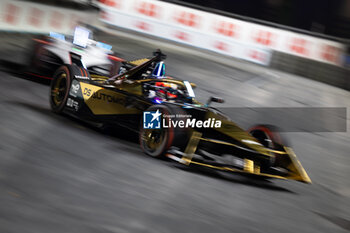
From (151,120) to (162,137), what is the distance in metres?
0.28

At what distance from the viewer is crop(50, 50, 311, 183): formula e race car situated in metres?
6.56

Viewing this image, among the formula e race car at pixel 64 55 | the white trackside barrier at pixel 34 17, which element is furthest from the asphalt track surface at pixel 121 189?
the white trackside barrier at pixel 34 17

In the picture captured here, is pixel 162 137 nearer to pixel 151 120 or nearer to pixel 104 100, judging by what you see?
pixel 151 120

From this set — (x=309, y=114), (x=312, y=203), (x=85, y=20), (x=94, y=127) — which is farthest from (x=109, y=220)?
(x=85, y=20)

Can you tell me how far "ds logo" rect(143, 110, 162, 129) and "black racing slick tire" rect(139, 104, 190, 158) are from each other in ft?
0.17

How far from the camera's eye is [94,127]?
7988 mm

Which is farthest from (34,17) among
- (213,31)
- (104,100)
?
(213,31)

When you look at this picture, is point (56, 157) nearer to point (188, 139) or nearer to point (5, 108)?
point (188, 139)

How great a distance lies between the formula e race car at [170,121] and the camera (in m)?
6.56

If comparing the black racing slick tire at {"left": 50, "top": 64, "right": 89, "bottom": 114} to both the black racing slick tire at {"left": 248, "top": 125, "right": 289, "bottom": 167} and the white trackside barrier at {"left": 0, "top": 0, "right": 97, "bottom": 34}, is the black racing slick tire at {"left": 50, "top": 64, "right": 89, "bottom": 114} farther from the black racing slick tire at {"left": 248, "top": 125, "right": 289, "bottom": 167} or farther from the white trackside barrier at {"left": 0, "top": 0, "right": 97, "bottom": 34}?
the white trackside barrier at {"left": 0, "top": 0, "right": 97, "bottom": 34}

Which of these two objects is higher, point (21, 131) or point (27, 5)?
point (27, 5)

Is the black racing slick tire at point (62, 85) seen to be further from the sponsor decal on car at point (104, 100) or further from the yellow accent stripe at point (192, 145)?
the yellow accent stripe at point (192, 145)

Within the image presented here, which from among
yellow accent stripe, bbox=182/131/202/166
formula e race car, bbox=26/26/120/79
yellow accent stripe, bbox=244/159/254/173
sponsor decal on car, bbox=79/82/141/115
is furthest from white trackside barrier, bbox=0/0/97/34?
yellow accent stripe, bbox=244/159/254/173

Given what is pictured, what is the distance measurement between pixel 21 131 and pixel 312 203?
3689 millimetres
